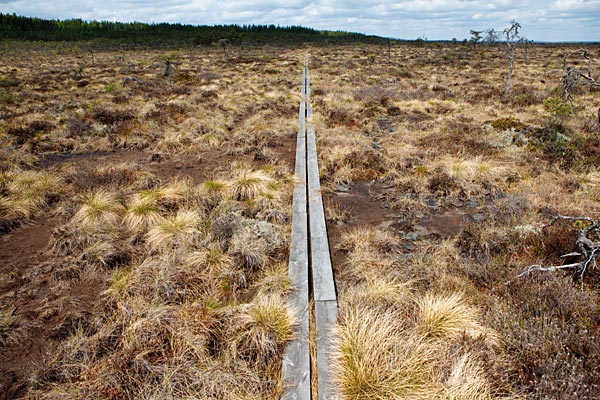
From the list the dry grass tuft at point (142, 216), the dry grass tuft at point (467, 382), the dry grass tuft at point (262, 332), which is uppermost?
the dry grass tuft at point (142, 216)

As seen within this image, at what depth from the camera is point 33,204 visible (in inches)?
250

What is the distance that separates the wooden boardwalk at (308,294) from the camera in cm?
285

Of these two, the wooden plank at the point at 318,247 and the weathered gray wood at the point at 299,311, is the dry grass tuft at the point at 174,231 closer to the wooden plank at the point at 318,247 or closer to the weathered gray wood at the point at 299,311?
the weathered gray wood at the point at 299,311

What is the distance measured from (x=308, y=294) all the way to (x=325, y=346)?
2.79 ft

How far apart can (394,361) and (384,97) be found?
15604mm

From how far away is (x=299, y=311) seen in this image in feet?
11.7

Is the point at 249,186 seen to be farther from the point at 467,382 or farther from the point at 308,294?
the point at 467,382

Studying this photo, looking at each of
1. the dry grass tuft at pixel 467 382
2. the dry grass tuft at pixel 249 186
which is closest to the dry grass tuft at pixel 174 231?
the dry grass tuft at pixel 249 186

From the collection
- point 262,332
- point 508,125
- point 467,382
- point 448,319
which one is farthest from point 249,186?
point 508,125

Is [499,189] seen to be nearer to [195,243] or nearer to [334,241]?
[334,241]

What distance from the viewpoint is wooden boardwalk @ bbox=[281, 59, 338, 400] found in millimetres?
2852

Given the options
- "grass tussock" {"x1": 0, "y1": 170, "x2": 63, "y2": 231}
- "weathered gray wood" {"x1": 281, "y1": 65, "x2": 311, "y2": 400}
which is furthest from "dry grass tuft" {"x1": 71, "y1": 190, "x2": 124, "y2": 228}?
"weathered gray wood" {"x1": 281, "y1": 65, "x2": 311, "y2": 400}

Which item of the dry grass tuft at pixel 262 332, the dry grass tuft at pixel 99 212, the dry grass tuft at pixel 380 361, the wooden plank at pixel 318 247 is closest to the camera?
the dry grass tuft at pixel 380 361

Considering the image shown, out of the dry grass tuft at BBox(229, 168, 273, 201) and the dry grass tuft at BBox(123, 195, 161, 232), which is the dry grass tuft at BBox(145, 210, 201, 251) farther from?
the dry grass tuft at BBox(229, 168, 273, 201)
